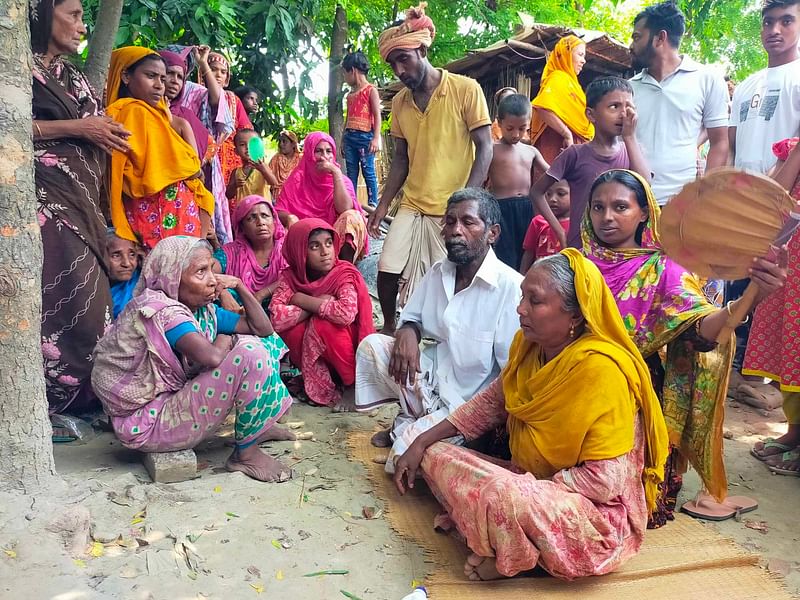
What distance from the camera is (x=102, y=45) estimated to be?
450 centimetres

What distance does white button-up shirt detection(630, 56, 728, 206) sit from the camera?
13.5 feet

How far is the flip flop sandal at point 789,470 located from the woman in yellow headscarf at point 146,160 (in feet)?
12.2

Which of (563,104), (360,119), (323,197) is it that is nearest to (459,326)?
(323,197)

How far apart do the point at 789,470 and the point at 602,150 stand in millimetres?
2047

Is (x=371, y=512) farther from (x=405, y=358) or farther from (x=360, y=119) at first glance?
(x=360, y=119)

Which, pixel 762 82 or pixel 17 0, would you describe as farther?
pixel 762 82

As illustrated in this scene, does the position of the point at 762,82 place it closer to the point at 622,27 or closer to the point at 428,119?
the point at 428,119

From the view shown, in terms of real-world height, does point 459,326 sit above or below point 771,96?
below

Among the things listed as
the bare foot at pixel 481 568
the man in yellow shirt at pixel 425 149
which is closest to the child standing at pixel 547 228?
the man in yellow shirt at pixel 425 149

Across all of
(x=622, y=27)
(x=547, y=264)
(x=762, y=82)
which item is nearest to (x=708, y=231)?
(x=547, y=264)

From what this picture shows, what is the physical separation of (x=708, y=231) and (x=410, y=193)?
2.78 meters

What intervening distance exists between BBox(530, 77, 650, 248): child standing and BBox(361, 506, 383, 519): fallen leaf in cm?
200

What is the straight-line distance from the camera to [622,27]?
2077cm

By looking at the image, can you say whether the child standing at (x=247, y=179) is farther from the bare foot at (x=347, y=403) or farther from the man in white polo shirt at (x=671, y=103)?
the man in white polo shirt at (x=671, y=103)
